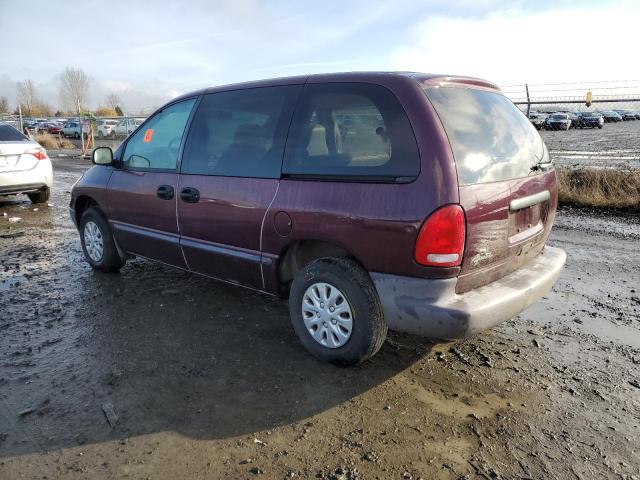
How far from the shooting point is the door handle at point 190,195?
394 cm

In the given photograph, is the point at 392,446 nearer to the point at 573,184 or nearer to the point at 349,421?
the point at 349,421

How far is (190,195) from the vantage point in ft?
13.1

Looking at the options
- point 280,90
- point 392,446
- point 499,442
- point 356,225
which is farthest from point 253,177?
point 499,442

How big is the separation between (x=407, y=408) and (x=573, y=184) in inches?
297

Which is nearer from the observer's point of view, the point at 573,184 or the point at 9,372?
the point at 9,372

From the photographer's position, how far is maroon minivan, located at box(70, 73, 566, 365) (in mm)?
2781

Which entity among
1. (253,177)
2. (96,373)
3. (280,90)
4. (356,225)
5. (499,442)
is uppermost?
(280,90)

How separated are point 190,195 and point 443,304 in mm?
2239

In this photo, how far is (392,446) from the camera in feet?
8.24

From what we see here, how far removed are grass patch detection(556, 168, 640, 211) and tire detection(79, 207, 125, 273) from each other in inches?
288

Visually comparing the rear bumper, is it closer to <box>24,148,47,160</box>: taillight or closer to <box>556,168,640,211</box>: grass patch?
<box>556,168,640,211</box>: grass patch

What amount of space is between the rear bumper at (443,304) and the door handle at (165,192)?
208 centimetres

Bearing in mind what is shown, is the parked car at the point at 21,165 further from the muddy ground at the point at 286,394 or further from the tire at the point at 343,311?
the tire at the point at 343,311

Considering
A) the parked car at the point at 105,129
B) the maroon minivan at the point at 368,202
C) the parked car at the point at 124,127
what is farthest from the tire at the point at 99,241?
the parked car at the point at 105,129
